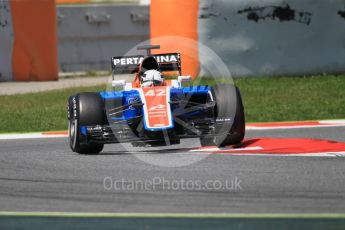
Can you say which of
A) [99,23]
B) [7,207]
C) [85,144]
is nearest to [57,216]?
[7,207]

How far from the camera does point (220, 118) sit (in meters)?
10.6

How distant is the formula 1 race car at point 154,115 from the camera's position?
10320 mm

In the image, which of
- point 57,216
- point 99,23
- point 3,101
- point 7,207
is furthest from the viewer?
point 99,23

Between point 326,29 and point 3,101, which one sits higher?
point 326,29

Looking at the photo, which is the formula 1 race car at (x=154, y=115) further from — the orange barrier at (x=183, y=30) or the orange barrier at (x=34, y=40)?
the orange barrier at (x=34, y=40)

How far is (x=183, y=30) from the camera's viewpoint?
19.2 m

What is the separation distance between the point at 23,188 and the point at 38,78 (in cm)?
1452

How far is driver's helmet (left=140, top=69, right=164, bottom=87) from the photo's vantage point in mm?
11000

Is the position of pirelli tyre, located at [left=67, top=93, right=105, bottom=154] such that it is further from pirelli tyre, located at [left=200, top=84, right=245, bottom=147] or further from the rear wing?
pirelli tyre, located at [left=200, top=84, right=245, bottom=147]

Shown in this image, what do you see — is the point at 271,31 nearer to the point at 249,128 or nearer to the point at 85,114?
the point at 249,128

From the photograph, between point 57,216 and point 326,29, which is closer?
point 57,216

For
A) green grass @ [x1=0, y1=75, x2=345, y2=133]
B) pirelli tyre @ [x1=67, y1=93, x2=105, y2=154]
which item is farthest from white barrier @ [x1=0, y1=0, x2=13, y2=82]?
pirelli tyre @ [x1=67, y1=93, x2=105, y2=154]

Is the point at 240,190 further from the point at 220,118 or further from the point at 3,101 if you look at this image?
the point at 3,101

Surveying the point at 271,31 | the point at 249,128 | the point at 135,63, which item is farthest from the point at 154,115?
the point at 271,31
